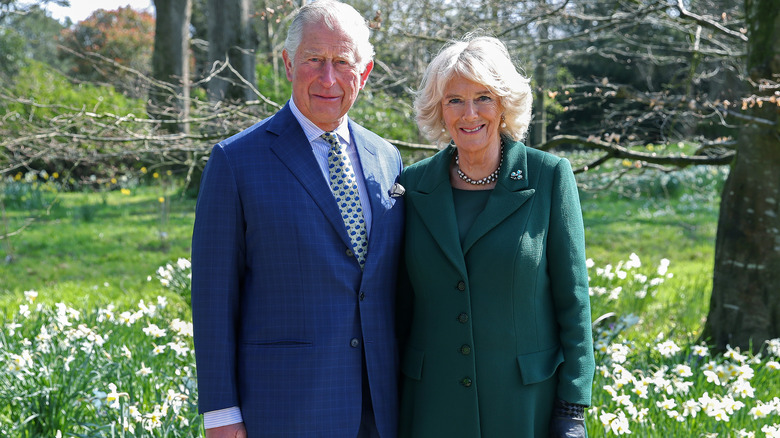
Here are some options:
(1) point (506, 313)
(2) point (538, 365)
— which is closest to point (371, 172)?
(1) point (506, 313)

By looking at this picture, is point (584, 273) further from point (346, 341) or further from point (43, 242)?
point (43, 242)

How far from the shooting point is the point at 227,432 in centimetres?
197

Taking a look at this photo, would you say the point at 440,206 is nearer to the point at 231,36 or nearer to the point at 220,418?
the point at 220,418

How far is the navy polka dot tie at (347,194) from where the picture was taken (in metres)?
2.07

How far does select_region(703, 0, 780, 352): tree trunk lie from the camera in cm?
410

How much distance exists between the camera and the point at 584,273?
81.8 inches

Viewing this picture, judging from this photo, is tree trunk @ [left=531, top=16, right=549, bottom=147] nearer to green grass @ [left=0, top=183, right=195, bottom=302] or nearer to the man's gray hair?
green grass @ [left=0, top=183, right=195, bottom=302]

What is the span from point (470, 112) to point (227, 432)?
1.20m

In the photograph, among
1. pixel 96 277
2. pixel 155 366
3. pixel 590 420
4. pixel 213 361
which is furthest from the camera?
pixel 96 277

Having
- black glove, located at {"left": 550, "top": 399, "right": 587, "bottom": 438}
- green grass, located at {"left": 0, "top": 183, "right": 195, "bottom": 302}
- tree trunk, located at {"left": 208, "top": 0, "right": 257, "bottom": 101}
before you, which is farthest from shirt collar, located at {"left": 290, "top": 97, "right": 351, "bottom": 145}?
tree trunk, located at {"left": 208, "top": 0, "right": 257, "bottom": 101}

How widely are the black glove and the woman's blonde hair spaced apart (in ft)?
2.87

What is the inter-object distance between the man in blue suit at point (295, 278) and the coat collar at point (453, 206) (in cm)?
17

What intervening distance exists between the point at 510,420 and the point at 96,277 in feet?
19.1

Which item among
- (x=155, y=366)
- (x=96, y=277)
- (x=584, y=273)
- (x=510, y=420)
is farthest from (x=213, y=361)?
(x=96, y=277)
